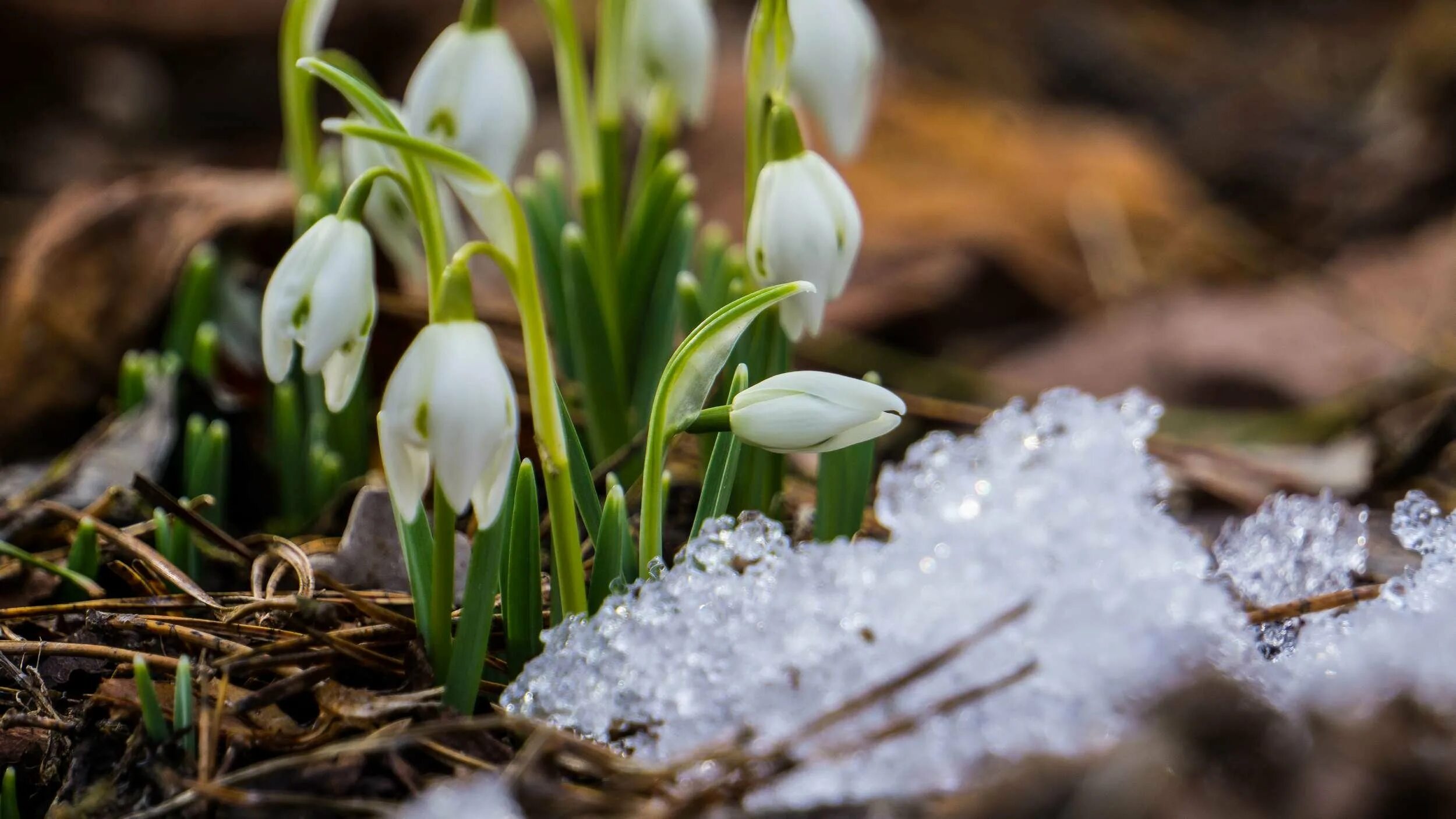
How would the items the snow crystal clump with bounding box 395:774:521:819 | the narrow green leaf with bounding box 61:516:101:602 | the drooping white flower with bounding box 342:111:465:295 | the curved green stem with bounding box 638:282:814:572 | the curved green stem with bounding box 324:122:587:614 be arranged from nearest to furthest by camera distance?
the snow crystal clump with bounding box 395:774:521:819
the curved green stem with bounding box 324:122:587:614
the curved green stem with bounding box 638:282:814:572
the narrow green leaf with bounding box 61:516:101:602
the drooping white flower with bounding box 342:111:465:295

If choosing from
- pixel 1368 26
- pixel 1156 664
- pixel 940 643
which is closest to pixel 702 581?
pixel 940 643

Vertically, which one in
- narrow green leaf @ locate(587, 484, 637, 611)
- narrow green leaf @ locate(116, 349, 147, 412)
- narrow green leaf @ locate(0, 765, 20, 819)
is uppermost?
narrow green leaf @ locate(116, 349, 147, 412)

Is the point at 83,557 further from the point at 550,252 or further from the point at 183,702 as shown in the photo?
the point at 550,252

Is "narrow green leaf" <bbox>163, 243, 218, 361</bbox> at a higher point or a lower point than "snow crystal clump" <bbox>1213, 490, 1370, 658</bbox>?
higher

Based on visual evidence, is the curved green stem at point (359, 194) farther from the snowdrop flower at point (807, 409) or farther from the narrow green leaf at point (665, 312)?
the narrow green leaf at point (665, 312)

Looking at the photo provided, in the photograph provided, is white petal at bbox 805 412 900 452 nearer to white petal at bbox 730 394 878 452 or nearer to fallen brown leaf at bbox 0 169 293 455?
white petal at bbox 730 394 878 452

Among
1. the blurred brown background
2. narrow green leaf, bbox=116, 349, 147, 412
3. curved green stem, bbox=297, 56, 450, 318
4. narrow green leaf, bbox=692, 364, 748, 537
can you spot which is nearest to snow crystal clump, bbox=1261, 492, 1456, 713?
narrow green leaf, bbox=692, 364, 748, 537
